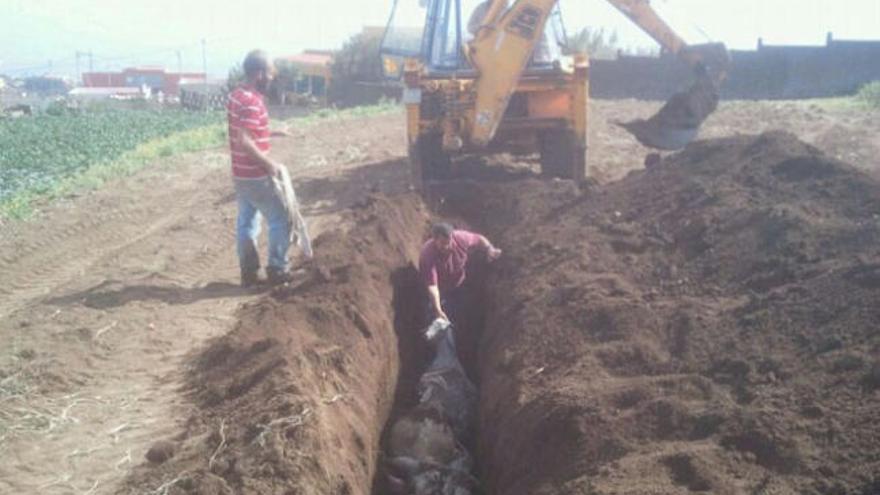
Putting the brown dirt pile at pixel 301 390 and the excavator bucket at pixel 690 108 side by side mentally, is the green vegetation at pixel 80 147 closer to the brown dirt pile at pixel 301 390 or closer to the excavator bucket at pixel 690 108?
the brown dirt pile at pixel 301 390

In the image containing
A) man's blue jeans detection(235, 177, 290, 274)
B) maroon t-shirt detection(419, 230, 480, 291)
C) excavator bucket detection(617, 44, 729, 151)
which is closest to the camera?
maroon t-shirt detection(419, 230, 480, 291)

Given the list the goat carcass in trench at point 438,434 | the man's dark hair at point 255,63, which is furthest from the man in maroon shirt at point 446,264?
the man's dark hair at point 255,63

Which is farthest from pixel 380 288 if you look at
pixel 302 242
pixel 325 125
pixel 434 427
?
pixel 325 125

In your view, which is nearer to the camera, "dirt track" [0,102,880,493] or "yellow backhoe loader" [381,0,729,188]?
"dirt track" [0,102,880,493]

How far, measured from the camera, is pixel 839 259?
21.5 ft

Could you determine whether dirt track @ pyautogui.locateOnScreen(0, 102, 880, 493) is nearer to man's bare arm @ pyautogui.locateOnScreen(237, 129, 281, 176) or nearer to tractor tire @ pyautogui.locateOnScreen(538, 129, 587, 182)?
man's bare arm @ pyautogui.locateOnScreen(237, 129, 281, 176)

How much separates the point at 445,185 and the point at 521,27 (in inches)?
87.4

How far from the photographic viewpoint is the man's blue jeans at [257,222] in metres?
8.52

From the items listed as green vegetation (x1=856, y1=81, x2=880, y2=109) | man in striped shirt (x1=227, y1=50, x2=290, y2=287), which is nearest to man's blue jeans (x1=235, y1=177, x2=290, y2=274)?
man in striped shirt (x1=227, y1=50, x2=290, y2=287)

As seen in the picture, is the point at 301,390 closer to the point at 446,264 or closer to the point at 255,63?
the point at 446,264

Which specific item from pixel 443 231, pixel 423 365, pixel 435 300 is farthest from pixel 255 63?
pixel 423 365

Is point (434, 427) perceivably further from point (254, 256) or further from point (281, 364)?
point (254, 256)

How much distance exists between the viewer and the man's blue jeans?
8516 mm

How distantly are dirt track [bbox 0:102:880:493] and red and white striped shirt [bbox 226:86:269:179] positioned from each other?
110 cm
